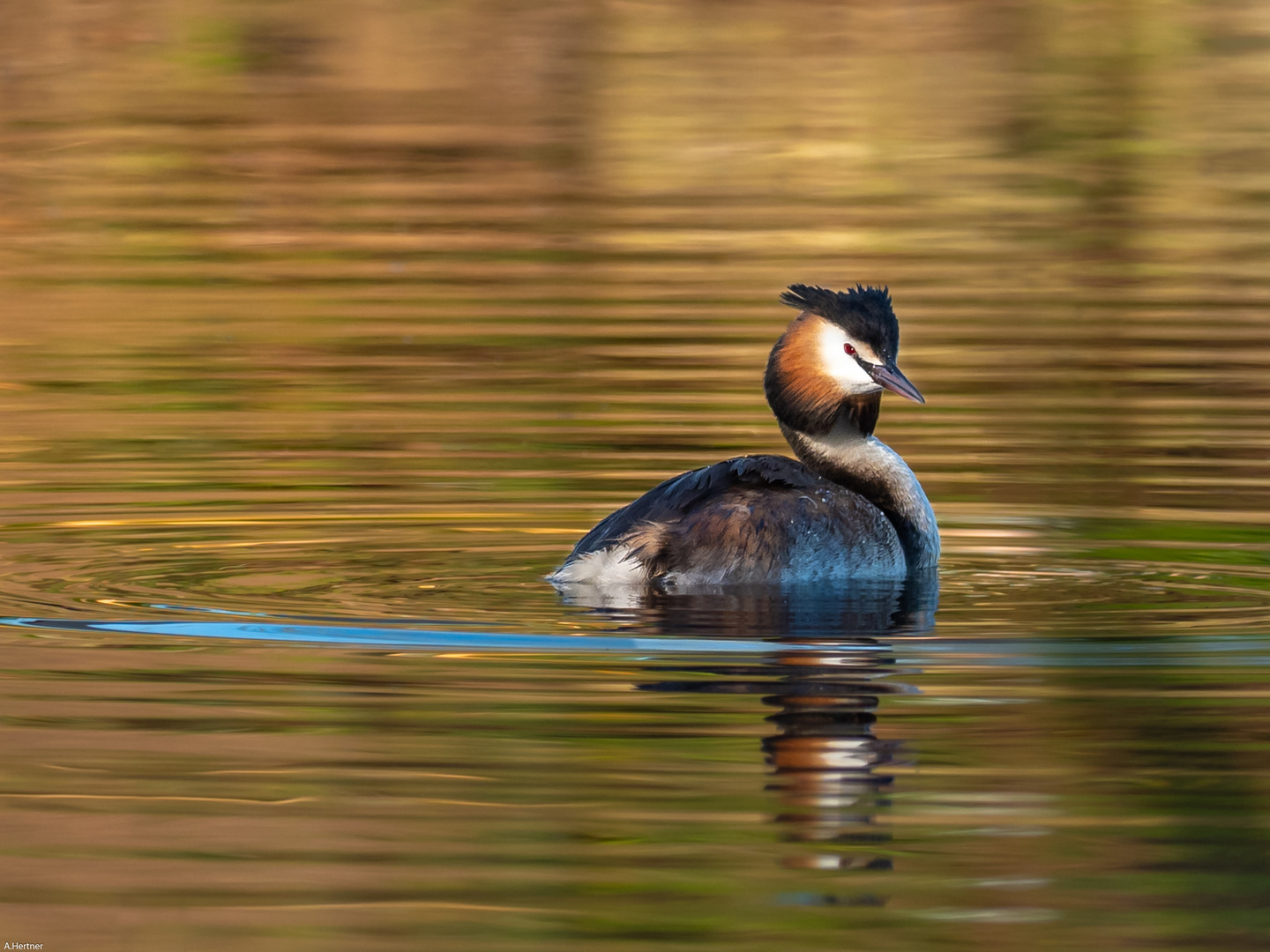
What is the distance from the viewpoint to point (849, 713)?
663 cm

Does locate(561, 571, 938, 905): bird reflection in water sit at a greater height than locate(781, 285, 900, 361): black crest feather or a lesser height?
lesser

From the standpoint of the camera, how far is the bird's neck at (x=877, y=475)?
897cm

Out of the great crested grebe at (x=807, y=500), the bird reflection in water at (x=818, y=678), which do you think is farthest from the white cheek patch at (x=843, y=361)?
the bird reflection in water at (x=818, y=678)

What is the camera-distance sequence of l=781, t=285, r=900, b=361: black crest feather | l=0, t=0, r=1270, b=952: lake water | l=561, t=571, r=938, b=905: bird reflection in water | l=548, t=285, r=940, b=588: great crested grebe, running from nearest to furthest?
l=0, t=0, r=1270, b=952: lake water → l=561, t=571, r=938, b=905: bird reflection in water → l=548, t=285, r=940, b=588: great crested grebe → l=781, t=285, r=900, b=361: black crest feather

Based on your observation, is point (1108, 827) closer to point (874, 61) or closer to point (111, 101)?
point (111, 101)

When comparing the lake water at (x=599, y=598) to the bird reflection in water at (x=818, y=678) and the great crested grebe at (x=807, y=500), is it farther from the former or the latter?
the great crested grebe at (x=807, y=500)

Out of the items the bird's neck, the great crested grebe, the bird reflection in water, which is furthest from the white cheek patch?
the bird reflection in water

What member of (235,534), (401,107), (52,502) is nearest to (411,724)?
(235,534)

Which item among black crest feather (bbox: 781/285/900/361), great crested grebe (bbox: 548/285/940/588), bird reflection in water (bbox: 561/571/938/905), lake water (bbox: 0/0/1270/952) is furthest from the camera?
black crest feather (bbox: 781/285/900/361)

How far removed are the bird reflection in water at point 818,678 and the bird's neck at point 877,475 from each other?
159 mm

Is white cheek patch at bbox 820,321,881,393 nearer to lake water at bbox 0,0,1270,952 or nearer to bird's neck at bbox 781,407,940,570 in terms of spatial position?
bird's neck at bbox 781,407,940,570

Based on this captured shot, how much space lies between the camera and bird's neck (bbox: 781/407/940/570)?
897 cm

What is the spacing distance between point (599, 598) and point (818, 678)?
131cm

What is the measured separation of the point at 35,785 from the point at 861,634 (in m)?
2.57
